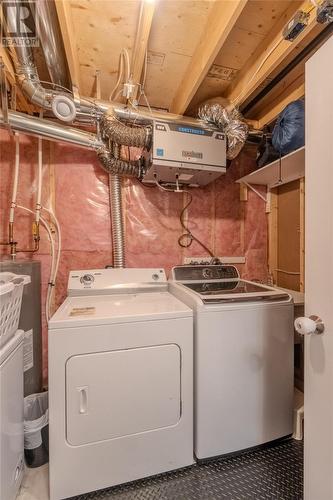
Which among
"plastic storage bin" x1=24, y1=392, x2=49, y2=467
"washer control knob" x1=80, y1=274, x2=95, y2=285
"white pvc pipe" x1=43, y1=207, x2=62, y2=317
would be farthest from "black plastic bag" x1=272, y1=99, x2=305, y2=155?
"plastic storage bin" x1=24, y1=392, x2=49, y2=467

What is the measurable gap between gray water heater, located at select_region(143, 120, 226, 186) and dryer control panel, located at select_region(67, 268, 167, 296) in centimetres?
86

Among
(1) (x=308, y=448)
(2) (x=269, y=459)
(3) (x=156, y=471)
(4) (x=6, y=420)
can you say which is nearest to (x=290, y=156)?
(1) (x=308, y=448)

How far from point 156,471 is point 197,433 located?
30 centimetres

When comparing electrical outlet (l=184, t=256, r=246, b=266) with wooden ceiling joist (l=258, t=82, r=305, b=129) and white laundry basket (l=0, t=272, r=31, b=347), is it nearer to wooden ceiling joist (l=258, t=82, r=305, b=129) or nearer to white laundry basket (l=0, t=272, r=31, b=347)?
wooden ceiling joist (l=258, t=82, r=305, b=129)

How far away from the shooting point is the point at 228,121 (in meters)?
1.96

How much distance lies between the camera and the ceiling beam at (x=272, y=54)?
137 cm

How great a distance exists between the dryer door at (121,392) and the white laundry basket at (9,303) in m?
0.35

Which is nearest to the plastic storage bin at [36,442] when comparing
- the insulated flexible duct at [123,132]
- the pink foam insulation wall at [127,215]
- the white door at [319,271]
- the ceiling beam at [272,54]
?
the pink foam insulation wall at [127,215]

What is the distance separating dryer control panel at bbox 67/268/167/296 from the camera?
6.20 feet

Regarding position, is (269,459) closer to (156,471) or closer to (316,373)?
(156,471)

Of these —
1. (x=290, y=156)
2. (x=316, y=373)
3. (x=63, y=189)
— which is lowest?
(x=316, y=373)

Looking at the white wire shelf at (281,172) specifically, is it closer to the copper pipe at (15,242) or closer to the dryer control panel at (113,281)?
the dryer control panel at (113,281)

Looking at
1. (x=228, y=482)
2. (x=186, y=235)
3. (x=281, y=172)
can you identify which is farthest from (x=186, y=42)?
(x=228, y=482)

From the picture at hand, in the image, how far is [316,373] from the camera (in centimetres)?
98
